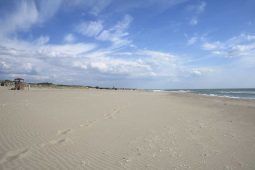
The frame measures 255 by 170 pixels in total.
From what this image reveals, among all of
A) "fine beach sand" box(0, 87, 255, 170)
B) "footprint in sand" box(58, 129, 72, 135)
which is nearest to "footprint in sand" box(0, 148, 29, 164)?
"fine beach sand" box(0, 87, 255, 170)

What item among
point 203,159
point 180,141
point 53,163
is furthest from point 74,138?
point 203,159

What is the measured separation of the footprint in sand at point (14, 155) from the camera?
5043 mm

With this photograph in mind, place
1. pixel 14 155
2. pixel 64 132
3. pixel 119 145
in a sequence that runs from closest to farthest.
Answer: pixel 14 155 → pixel 119 145 → pixel 64 132

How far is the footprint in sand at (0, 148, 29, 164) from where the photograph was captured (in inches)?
199

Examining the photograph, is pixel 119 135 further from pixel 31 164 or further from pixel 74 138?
pixel 31 164

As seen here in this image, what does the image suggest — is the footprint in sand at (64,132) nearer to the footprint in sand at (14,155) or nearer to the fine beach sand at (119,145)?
the fine beach sand at (119,145)

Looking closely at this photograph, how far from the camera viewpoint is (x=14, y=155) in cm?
533

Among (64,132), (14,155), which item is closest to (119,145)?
(64,132)

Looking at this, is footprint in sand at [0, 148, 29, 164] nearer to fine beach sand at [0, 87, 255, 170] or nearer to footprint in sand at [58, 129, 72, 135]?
fine beach sand at [0, 87, 255, 170]

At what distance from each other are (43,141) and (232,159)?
16.7ft

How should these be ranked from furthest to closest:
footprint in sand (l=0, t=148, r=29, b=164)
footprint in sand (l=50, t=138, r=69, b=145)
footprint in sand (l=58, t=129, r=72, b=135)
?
footprint in sand (l=58, t=129, r=72, b=135) < footprint in sand (l=50, t=138, r=69, b=145) < footprint in sand (l=0, t=148, r=29, b=164)

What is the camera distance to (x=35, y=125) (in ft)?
27.0

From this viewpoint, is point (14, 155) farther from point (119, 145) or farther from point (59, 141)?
point (119, 145)

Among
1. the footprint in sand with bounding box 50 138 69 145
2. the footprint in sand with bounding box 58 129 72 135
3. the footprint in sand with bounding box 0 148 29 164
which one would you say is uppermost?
the footprint in sand with bounding box 58 129 72 135
